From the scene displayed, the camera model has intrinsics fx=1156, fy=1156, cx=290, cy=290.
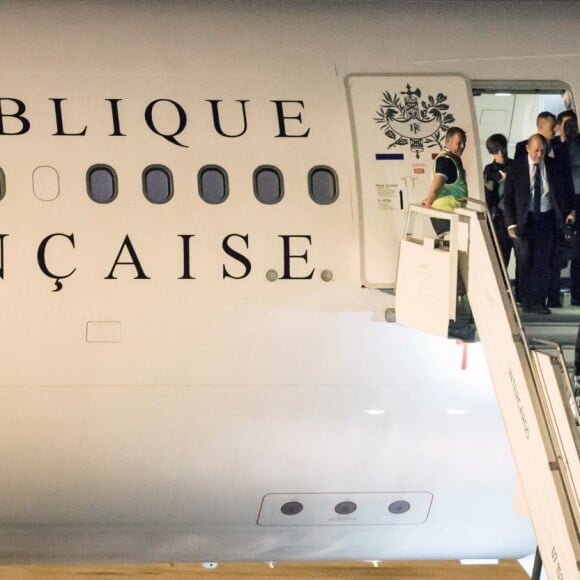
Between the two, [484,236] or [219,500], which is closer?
[484,236]

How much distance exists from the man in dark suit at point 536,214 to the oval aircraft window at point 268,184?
1710 mm

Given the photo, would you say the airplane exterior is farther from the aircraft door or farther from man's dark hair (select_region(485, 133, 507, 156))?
man's dark hair (select_region(485, 133, 507, 156))

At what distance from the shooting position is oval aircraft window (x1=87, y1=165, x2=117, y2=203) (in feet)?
27.3

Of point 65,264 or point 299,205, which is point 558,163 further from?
point 65,264

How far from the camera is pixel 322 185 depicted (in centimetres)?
852

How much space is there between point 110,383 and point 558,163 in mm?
3663

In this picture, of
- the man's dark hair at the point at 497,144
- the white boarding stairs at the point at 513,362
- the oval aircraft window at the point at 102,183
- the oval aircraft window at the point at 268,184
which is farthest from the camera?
the man's dark hair at the point at 497,144

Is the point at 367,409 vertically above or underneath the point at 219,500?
above

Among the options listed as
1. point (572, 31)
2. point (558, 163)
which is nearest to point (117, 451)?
point (558, 163)

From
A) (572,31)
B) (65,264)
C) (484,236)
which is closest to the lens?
(484,236)

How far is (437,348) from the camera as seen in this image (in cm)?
851

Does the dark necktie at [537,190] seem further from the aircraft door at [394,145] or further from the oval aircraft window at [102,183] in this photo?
the oval aircraft window at [102,183]

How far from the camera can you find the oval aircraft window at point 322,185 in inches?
334

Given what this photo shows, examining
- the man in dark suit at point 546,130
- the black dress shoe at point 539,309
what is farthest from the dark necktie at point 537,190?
the black dress shoe at point 539,309
